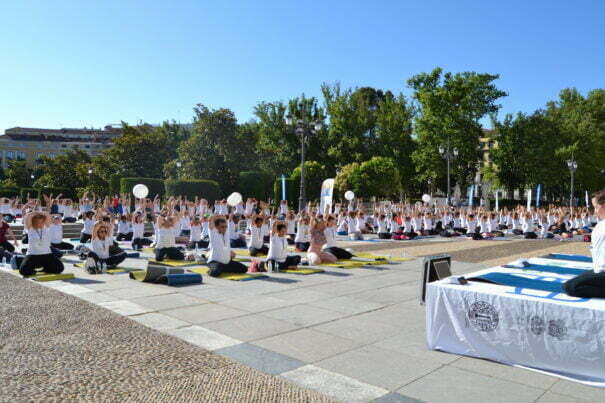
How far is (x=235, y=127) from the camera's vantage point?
148ft

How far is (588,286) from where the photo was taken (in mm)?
5613

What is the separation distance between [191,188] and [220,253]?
2832cm

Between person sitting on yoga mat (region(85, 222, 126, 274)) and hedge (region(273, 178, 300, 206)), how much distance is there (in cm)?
3303

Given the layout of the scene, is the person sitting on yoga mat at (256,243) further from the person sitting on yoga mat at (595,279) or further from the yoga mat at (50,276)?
the person sitting on yoga mat at (595,279)

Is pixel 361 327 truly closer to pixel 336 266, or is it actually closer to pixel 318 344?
pixel 318 344

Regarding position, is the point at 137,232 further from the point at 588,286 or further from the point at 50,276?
the point at 588,286

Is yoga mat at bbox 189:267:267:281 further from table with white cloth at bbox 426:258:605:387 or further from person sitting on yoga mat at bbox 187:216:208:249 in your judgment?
person sitting on yoga mat at bbox 187:216:208:249

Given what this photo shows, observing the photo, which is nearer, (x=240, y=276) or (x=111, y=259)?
(x=240, y=276)

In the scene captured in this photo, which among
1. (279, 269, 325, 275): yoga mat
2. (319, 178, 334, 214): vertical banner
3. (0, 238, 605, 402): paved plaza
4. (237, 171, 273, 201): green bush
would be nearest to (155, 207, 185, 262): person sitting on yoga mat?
(279, 269, 325, 275): yoga mat

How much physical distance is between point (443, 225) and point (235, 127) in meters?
23.6

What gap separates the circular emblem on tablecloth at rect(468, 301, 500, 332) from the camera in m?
5.80

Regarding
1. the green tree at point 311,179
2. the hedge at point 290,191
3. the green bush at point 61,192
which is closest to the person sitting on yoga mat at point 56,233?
the hedge at point 290,191

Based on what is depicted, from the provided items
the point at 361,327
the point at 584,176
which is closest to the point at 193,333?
the point at 361,327

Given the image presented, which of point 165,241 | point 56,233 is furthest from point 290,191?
point 165,241
